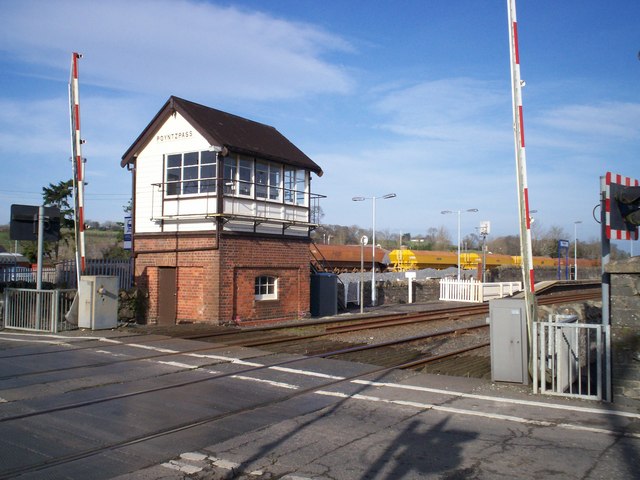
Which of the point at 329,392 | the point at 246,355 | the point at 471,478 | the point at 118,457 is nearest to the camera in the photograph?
the point at 471,478

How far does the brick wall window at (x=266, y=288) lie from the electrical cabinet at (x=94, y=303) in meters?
5.41

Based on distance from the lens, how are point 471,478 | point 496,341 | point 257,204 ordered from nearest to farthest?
point 471,478, point 496,341, point 257,204

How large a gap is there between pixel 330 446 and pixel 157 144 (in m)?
16.0

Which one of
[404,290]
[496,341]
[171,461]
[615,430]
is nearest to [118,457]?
[171,461]

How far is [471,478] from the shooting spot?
5.45m

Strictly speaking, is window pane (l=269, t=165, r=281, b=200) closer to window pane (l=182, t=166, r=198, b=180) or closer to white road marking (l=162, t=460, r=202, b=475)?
window pane (l=182, t=166, r=198, b=180)

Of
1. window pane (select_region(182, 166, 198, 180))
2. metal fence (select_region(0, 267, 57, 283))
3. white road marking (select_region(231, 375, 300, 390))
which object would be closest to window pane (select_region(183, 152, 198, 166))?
window pane (select_region(182, 166, 198, 180))

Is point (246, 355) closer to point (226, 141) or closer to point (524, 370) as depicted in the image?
point (524, 370)

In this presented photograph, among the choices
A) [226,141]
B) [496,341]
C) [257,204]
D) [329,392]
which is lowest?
[329,392]

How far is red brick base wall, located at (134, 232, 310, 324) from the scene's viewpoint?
18.3 metres

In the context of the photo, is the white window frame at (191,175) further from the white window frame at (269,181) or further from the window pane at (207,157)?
the white window frame at (269,181)

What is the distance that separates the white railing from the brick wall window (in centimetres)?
1728

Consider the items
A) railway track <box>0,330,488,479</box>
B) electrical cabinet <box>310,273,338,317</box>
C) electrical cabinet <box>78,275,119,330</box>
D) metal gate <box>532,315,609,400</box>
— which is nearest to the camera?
railway track <box>0,330,488,479</box>

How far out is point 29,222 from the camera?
1680 cm
